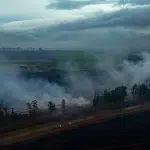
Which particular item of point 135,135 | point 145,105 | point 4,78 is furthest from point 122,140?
point 4,78

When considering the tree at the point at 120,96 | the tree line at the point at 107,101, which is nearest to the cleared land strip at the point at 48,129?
the tree at the point at 120,96

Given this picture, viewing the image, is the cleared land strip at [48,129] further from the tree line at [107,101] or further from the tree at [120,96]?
the tree line at [107,101]

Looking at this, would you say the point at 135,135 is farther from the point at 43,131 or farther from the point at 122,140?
the point at 43,131

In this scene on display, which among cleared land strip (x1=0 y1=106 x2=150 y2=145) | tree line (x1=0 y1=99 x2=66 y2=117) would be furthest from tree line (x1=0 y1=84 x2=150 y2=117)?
cleared land strip (x1=0 y1=106 x2=150 y2=145)

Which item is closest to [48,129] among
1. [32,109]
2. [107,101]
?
[32,109]

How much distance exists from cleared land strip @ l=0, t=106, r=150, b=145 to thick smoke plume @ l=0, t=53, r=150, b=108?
5222 mm

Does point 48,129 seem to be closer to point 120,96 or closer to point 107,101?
point 107,101

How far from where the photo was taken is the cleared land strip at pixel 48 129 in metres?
19.0

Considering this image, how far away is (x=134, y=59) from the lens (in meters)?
49.0

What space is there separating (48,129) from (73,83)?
18415mm

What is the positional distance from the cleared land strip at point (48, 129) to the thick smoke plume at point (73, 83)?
17.1 feet

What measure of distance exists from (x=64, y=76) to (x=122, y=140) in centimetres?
2487

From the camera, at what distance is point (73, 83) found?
1549 inches

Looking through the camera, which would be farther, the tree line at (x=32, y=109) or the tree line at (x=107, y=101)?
the tree line at (x=107, y=101)
